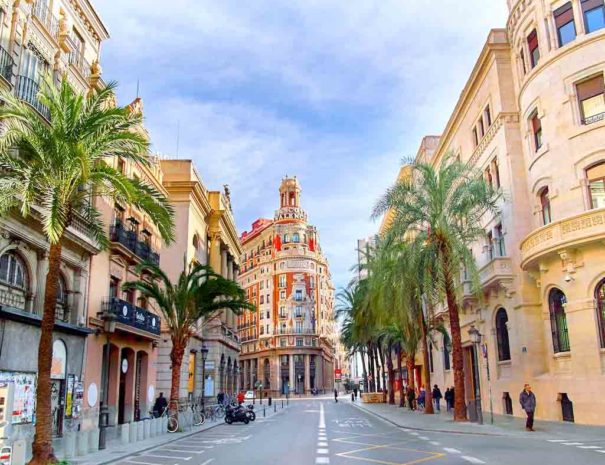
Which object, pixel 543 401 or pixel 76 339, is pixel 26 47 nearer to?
pixel 76 339

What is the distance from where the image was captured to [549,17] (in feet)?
86.2

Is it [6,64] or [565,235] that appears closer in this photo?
[6,64]

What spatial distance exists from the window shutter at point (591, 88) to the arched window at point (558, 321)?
8.42 meters

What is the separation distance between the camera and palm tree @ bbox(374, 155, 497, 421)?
25172 mm

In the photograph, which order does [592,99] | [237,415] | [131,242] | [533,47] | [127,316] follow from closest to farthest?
[592,99], [127,316], [533,47], [131,242], [237,415]

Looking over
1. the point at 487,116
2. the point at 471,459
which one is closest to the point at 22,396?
the point at 471,459

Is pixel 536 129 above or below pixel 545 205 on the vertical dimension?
above

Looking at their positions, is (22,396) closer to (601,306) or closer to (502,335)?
(601,306)

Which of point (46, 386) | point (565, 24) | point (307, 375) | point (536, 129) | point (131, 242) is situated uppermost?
point (565, 24)

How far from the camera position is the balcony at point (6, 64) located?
18156 mm

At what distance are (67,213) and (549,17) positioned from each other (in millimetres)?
22527

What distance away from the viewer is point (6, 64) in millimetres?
18453

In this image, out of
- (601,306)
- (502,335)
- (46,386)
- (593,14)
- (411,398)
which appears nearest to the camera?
(46,386)

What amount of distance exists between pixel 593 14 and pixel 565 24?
48.4 inches
